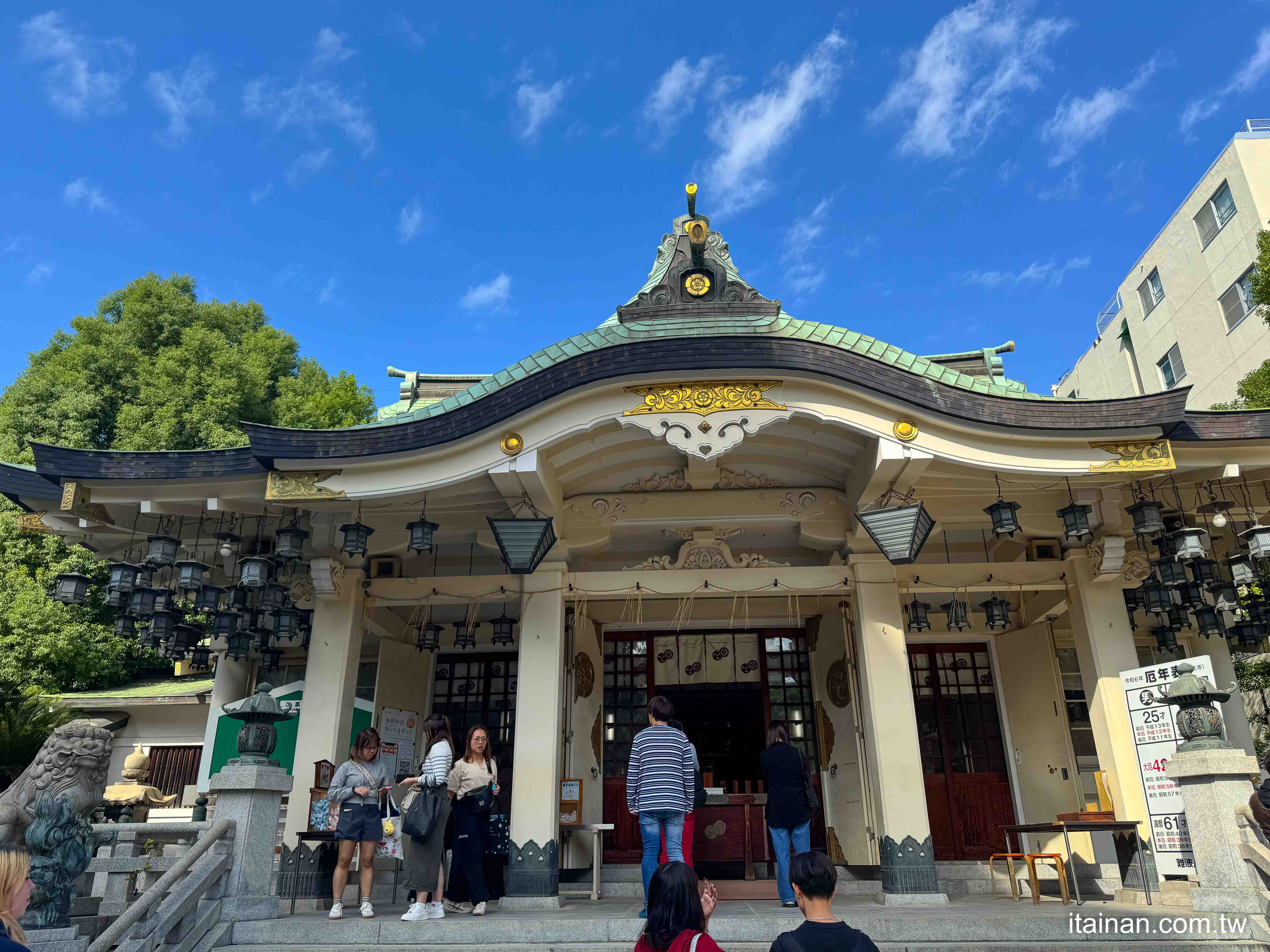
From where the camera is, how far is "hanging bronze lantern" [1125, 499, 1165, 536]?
750 cm

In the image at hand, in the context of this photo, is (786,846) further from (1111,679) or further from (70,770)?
(70,770)

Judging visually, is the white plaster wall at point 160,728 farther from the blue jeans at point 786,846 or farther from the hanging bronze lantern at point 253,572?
the blue jeans at point 786,846

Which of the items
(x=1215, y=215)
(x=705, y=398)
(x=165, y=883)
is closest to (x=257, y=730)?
(x=165, y=883)

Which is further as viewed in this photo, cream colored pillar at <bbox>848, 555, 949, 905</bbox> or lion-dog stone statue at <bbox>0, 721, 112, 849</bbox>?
cream colored pillar at <bbox>848, 555, 949, 905</bbox>

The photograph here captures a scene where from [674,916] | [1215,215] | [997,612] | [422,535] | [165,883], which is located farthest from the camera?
[1215,215]

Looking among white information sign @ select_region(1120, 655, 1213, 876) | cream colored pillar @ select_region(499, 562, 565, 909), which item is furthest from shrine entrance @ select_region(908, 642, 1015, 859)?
cream colored pillar @ select_region(499, 562, 565, 909)

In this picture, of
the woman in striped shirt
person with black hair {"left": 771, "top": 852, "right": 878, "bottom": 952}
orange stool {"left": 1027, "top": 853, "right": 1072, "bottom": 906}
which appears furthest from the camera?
orange stool {"left": 1027, "top": 853, "right": 1072, "bottom": 906}

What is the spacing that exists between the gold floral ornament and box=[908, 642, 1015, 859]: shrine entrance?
4.75 metres

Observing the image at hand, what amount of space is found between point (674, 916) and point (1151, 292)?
3126 cm

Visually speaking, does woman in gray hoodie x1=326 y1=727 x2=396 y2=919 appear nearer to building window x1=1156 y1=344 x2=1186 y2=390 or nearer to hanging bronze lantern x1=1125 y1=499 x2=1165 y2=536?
hanging bronze lantern x1=1125 y1=499 x2=1165 y2=536

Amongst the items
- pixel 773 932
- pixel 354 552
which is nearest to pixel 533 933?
pixel 773 932

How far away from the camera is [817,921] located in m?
2.85

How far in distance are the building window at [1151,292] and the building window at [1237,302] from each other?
3151mm

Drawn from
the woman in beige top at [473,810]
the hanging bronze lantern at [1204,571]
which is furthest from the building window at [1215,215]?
the woman in beige top at [473,810]
